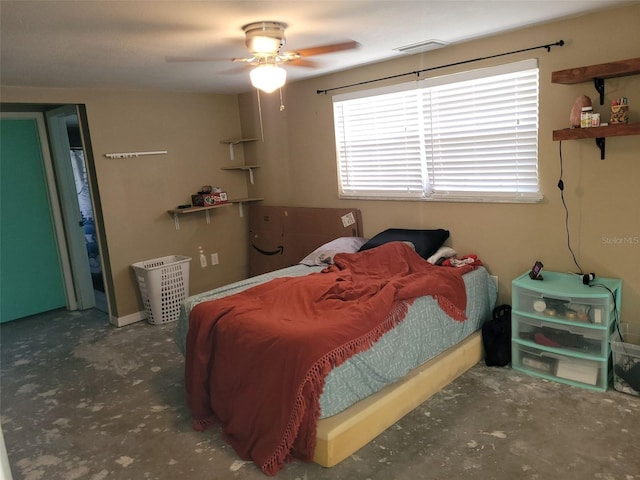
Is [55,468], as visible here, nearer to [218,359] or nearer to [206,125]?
[218,359]

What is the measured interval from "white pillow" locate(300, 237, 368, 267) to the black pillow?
6.2 inches

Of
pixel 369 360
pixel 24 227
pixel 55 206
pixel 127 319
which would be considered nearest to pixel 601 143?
pixel 369 360

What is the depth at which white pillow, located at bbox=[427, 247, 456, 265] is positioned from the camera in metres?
3.58

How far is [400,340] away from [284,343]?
0.74 metres

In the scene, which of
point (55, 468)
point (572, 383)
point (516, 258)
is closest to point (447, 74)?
point (516, 258)

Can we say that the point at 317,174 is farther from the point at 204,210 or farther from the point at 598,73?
the point at 598,73

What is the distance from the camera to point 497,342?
322 centimetres

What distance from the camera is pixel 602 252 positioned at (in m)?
3.01

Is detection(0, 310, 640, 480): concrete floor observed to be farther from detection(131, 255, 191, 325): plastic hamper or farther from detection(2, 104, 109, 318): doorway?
detection(2, 104, 109, 318): doorway

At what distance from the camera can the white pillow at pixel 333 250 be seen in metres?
3.95

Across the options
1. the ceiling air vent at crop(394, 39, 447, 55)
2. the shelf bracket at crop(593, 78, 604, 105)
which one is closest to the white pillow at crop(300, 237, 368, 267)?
the ceiling air vent at crop(394, 39, 447, 55)

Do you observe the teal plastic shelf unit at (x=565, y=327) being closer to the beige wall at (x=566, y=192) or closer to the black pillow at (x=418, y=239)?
the beige wall at (x=566, y=192)

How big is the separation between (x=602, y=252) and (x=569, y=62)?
121 cm

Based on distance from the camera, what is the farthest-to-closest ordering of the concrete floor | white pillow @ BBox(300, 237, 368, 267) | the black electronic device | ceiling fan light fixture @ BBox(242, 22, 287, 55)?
white pillow @ BBox(300, 237, 368, 267) → the black electronic device → ceiling fan light fixture @ BBox(242, 22, 287, 55) → the concrete floor
